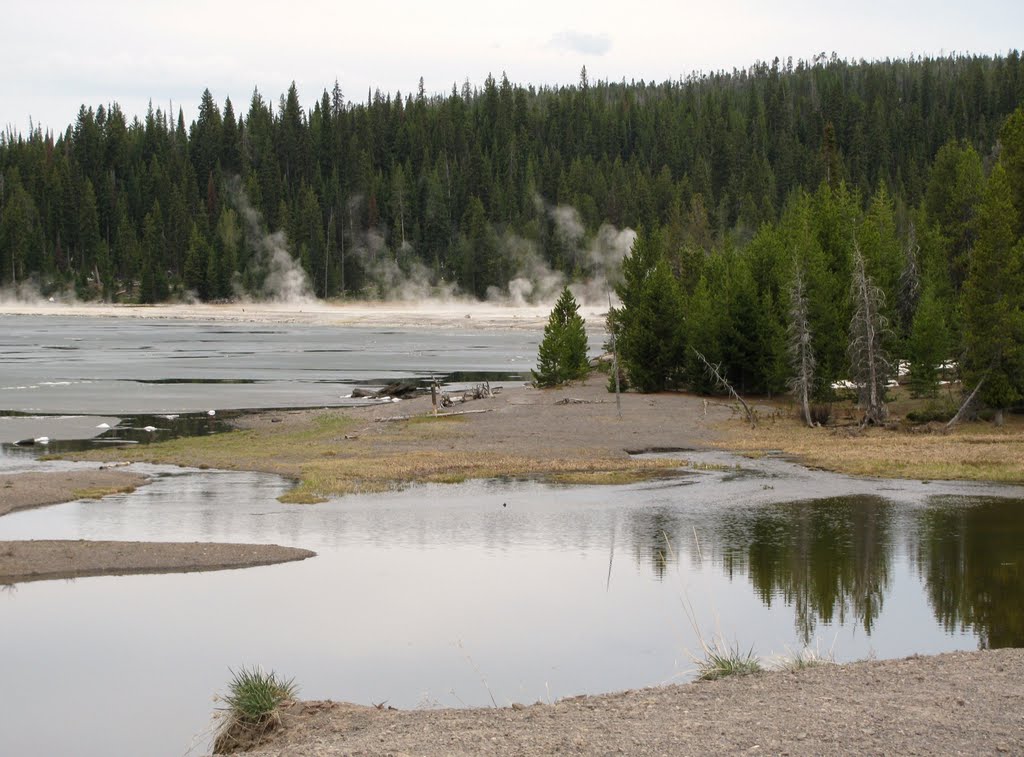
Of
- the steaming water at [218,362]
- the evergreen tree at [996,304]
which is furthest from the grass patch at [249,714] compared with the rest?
the steaming water at [218,362]

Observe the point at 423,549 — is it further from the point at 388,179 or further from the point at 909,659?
the point at 388,179

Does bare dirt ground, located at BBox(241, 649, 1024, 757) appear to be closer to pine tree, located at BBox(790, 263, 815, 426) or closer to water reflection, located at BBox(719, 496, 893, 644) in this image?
water reflection, located at BBox(719, 496, 893, 644)

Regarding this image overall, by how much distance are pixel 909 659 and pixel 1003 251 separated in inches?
1215

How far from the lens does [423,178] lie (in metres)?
157

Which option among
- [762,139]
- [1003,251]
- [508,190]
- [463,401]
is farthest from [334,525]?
[762,139]

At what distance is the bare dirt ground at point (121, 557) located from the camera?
21.7 metres

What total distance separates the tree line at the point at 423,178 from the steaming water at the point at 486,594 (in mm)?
86982

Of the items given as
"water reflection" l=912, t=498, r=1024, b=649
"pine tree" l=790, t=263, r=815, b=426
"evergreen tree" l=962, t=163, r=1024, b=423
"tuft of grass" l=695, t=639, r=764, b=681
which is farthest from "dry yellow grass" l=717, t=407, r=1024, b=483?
"tuft of grass" l=695, t=639, r=764, b=681

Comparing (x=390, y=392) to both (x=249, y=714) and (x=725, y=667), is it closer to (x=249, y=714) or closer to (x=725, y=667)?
(x=249, y=714)

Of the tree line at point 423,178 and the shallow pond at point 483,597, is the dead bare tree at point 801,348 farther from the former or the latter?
the tree line at point 423,178

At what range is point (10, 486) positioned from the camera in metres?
30.0

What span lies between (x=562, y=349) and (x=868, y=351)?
1797cm

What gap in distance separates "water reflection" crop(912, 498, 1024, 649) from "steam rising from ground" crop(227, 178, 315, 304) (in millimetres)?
118610

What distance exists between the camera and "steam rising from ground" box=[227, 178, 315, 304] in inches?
5566
